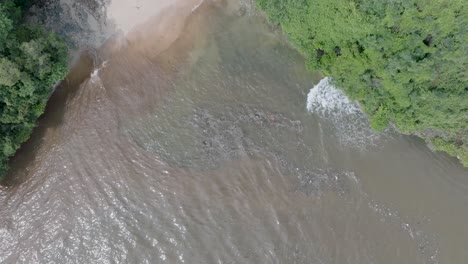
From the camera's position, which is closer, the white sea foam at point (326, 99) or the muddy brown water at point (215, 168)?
the muddy brown water at point (215, 168)

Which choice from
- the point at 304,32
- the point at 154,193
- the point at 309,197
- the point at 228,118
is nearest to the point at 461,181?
the point at 309,197

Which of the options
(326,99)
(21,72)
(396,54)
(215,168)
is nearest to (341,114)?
(326,99)

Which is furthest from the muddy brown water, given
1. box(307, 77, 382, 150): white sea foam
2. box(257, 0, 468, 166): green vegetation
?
box(257, 0, 468, 166): green vegetation

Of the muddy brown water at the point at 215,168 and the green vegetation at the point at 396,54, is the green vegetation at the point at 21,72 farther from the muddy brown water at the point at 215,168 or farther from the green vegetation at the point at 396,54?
the green vegetation at the point at 396,54

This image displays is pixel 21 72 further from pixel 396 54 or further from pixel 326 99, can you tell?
pixel 396 54

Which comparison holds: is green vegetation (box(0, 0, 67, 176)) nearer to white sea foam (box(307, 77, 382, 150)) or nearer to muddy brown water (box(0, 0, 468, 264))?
muddy brown water (box(0, 0, 468, 264))

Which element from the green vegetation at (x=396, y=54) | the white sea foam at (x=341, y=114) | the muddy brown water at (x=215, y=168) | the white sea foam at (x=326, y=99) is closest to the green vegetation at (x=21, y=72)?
the muddy brown water at (x=215, y=168)
